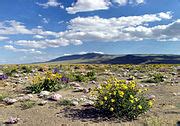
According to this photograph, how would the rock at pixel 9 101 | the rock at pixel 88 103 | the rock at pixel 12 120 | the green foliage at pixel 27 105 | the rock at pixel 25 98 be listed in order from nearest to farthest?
the rock at pixel 12 120, the green foliage at pixel 27 105, the rock at pixel 88 103, the rock at pixel 9 101, the rock at pixel 25 98

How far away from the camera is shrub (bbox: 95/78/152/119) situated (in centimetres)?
1336

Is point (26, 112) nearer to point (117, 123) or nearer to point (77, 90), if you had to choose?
point (117, 123)

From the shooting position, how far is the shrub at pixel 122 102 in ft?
43.8

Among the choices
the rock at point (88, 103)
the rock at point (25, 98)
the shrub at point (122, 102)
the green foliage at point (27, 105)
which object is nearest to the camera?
the shrub at point (122, 102)

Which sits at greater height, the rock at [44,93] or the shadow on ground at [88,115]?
the rock at [44,93]

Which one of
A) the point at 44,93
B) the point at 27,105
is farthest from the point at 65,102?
the point at 44,93

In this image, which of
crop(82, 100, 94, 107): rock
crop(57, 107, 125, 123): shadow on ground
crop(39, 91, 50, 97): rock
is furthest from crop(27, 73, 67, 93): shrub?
crop(57, 107, 125, 123): shadow on ground

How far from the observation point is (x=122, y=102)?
1343 centimetres

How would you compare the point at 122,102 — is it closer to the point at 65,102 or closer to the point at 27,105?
the point at 65,102

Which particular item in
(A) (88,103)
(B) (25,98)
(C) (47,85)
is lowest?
(A) (88,103)

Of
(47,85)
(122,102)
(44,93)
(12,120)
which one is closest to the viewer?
(12,120)

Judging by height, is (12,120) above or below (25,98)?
below

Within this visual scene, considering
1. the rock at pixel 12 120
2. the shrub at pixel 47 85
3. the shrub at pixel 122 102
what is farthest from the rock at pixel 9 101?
the shrub at pixel 122 102

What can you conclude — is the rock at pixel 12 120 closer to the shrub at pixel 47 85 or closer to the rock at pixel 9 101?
the rock at pixel 9 101
